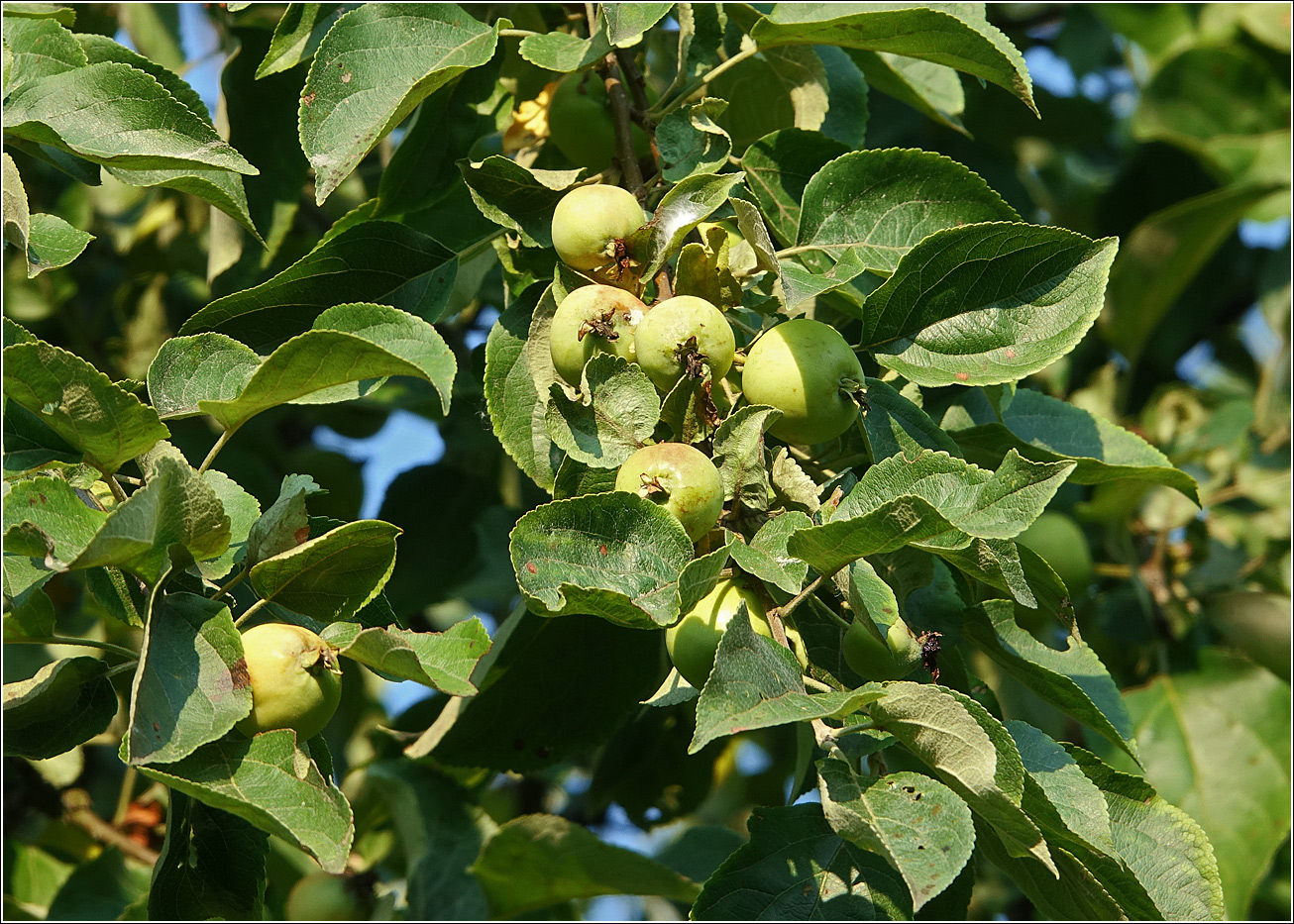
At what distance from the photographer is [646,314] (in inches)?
43.3

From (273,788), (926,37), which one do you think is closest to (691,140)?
(926,37)

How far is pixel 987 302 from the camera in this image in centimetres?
119

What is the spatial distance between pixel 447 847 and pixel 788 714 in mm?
1347

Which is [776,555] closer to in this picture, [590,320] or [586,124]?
[590,320]

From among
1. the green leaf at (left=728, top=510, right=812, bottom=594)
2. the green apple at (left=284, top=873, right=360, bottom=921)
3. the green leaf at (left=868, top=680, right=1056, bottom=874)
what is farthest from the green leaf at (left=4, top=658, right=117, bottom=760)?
the green apple at (left=284, top=873, right=360, bottom=921)

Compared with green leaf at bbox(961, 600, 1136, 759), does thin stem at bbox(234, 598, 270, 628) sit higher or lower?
higher

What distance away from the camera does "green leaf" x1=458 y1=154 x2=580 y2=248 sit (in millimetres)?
1243

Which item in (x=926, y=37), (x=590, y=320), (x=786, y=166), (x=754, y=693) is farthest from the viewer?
(x=786, y=166)

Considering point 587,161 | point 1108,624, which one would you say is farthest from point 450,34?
point 1108,624

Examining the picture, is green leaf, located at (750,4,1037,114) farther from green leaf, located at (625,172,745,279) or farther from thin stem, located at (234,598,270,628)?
thin stem, located at (234,598,270,628)

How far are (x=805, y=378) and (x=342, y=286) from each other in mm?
582

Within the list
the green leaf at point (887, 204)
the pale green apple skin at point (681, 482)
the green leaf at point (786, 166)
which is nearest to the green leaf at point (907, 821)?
the pale green apple skin at point (681, 482)

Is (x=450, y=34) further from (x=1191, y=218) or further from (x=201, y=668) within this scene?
(x=1191, y=218)

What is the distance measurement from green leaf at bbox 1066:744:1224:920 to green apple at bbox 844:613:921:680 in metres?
0.24
